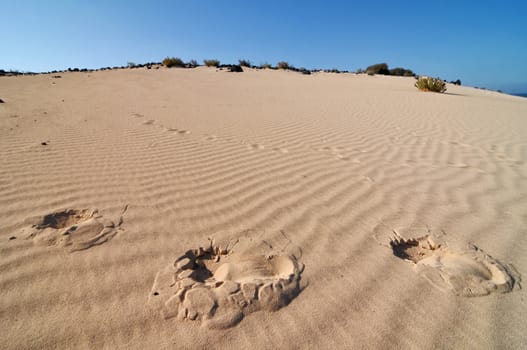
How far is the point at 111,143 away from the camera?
354 cm

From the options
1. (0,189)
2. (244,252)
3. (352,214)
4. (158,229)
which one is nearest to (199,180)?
(158,229)

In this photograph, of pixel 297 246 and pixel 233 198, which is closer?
pixel 297 246

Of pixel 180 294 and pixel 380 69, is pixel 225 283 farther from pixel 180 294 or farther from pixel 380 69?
pixel 380 69

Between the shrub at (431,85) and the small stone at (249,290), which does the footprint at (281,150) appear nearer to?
the small stone at (249,290)

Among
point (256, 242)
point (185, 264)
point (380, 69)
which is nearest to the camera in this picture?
point (185, 264)

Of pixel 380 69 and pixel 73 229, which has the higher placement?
pixel 380 69

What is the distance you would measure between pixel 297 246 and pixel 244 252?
0.34 meters

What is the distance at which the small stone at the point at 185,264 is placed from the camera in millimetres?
1490

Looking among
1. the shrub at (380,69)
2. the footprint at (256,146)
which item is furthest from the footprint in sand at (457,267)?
the shrub at (380,69)

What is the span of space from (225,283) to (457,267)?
A: 4.37 ft

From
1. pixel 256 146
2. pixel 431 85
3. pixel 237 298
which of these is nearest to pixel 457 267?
pixel 237 298

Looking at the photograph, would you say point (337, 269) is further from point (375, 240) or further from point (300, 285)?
point (375, 240)

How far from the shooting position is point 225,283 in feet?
4.49

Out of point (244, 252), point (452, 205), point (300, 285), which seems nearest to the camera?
point (300, 285)
